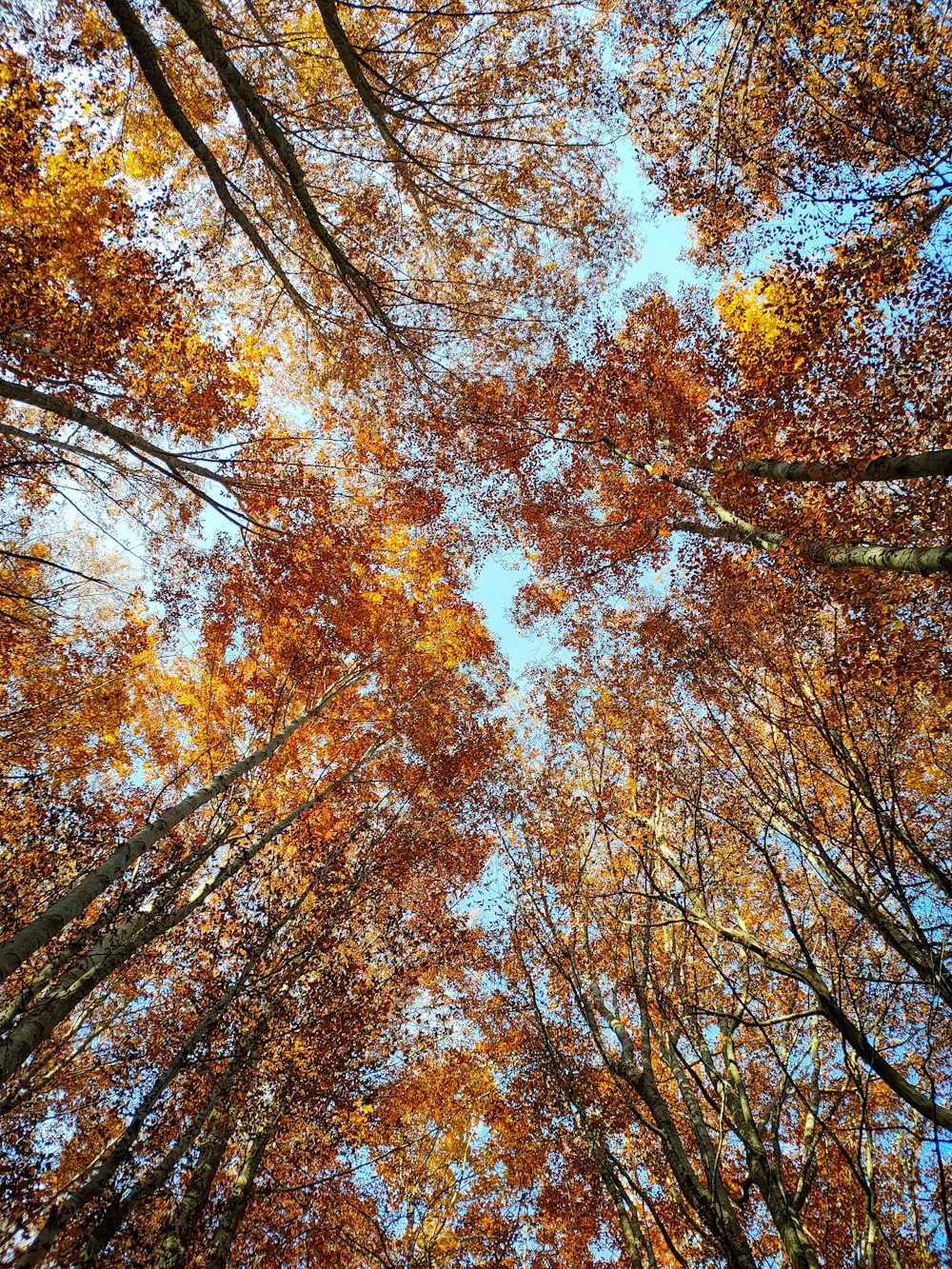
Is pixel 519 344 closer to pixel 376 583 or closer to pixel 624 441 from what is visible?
pixel 624 441

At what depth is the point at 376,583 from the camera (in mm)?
12789

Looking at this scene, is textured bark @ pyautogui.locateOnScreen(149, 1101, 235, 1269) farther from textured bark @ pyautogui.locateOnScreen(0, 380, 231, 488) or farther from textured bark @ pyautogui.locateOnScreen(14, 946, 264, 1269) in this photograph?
textured bark @ pyautogui.locateOnScreen(0, 380, 231, 488)

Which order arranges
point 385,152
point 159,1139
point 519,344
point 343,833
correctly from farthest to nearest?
point 519,344
point 343,833
point 385,152
point 159,1139

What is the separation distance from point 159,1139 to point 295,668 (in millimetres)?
6761

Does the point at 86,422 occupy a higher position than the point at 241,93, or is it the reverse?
the point at 241,93

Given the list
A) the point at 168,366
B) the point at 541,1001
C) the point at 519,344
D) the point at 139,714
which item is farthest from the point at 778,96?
the point at 139,714

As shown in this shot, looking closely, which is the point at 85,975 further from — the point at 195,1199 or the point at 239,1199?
the point at 239,1199

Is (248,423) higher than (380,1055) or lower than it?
higher

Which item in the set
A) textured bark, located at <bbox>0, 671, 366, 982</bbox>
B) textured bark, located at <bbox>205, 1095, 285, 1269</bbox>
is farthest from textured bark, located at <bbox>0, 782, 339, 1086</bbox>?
textured bark, located at <bbox>205, 1095, 285, 1269</bbox>

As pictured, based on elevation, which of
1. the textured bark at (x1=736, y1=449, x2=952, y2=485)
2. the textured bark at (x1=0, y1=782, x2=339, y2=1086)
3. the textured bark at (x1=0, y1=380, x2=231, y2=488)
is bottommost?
the textured bark at (x1=0, y1=782, x2=339, y2=1086)

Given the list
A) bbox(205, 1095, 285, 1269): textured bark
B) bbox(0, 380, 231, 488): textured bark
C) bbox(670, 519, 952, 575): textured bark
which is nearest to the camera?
bbox(0, 380, 231, 488): textured bark

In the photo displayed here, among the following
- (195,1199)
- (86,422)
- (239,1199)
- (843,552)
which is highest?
(843,552)

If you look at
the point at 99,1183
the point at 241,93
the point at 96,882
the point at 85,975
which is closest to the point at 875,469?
the point at 241,93

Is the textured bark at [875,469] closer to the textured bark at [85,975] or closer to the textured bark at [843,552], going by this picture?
the textured bark at [843,552]
